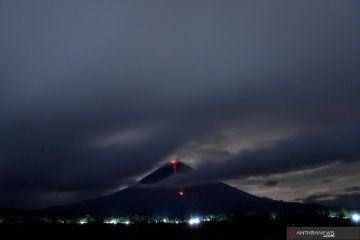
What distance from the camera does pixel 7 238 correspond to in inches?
2179

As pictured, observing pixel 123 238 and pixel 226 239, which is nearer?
pixel 226 239

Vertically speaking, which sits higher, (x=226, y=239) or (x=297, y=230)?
(x=297, y=230)

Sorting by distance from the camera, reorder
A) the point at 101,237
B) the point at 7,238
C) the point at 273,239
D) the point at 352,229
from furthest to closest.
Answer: the point at 101,237
the point at 7,238
the point at 273,239
the point at 352,229

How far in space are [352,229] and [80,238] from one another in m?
45.3

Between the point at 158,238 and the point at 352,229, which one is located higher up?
the point at 352,229

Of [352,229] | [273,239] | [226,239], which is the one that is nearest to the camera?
Answer: [352,229]

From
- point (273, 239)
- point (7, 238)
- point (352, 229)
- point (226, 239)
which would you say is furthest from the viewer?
point (7, 238)

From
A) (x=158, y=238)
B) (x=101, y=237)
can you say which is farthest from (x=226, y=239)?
(x=101, y=237)

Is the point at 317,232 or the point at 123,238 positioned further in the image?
the point at 123,238

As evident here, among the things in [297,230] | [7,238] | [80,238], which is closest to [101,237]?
[80,238]

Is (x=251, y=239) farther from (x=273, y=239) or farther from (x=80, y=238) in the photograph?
(x=80, y=238)

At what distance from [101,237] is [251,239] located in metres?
23.9

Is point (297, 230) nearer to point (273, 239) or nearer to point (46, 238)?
point (273, 239)

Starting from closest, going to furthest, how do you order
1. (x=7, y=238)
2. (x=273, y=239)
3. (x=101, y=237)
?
(x=273, y=239), (x=7, y=238), (x=101, y=237)
